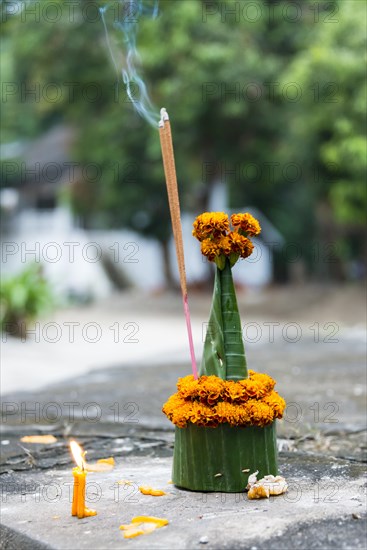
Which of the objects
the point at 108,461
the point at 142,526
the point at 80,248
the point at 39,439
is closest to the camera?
the point at 142,526

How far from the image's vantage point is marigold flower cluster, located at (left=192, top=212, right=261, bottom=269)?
178 inches

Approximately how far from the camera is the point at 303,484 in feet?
15.1

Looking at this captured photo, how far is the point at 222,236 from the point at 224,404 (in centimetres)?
86

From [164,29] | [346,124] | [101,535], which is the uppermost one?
[164,29]

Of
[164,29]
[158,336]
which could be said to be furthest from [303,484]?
[164,29]

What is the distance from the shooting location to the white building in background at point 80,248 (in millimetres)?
28078

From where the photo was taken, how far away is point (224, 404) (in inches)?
174

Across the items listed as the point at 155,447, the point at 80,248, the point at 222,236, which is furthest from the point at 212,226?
the point at 80,248

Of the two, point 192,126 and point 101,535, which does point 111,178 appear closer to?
point 192,126

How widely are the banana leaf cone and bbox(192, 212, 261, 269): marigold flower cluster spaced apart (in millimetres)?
81

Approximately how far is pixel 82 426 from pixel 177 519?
3090 mm

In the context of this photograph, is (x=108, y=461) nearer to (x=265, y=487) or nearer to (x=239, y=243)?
(x=265, y=487)

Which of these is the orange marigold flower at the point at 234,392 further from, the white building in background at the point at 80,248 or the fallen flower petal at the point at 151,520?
the white building in background at the point at 80,248

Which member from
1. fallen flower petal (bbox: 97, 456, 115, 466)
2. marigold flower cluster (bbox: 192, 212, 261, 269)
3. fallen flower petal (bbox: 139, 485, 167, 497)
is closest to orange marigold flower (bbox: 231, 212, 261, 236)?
marigold flower cluster (bbox: 192, 212, 261, 269)
